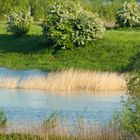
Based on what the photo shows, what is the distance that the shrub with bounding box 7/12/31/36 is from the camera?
52.7 meters

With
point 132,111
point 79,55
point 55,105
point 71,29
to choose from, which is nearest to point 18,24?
point 71,29

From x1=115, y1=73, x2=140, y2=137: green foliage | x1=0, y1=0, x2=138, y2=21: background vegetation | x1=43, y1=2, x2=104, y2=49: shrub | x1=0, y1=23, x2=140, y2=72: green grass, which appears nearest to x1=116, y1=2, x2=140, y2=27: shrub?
x1=0, y1=23, x2=140, y2=72: green grass

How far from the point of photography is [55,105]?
27531 mm

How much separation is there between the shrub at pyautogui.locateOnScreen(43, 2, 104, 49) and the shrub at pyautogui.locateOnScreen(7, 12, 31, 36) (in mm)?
5836

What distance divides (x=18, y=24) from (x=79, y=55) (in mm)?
10233

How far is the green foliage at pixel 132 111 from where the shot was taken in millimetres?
17469

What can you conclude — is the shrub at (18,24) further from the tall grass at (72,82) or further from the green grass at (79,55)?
the tall grass at (72,82)

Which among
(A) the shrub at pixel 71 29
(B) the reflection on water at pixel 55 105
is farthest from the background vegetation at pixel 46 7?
(B) the reflection on water at pixel 55 105

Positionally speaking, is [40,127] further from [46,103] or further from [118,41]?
[118,41]

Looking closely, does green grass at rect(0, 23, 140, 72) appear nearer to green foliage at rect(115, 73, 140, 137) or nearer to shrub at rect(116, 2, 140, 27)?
shrub at rect(116, 2, 140, 27)

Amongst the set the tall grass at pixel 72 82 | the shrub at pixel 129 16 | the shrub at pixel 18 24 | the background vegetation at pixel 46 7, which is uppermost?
the tall grass at pixel 72 82

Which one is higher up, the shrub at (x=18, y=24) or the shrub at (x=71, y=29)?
the shrub at (x=71, y=29)

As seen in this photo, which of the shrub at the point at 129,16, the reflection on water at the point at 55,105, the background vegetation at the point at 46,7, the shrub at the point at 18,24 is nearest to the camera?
the reflection on water at the point at 55,105

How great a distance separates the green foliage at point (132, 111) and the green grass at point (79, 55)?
21.5 metres
